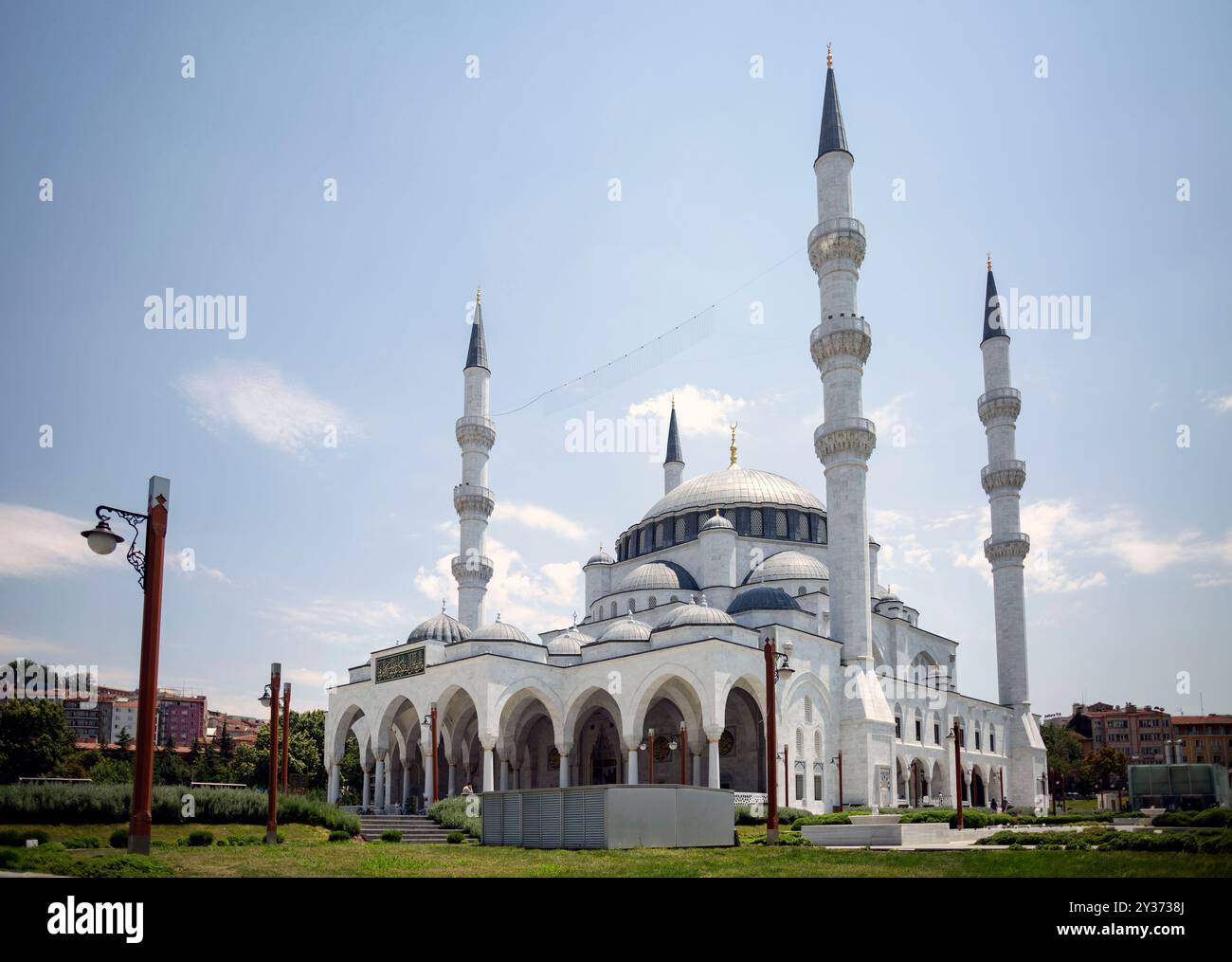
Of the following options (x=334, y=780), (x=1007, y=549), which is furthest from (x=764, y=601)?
(x=334, y=780)

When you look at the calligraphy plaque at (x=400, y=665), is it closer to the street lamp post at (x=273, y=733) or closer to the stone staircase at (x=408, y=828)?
the stone staircase at (x=408, y=828)

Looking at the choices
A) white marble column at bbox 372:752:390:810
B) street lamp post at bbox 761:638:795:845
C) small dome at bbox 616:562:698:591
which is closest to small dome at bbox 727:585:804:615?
small dome at bbox 616:562:698:591

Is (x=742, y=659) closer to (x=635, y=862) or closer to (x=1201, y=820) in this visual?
(x=1201, y=820)

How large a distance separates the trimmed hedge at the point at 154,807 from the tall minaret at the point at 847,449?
18.2m

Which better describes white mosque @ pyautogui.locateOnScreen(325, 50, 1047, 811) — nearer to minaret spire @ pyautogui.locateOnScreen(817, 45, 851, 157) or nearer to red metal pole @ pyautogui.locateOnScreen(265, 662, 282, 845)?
minaret spire @ pyautogui.locateOnScreen(817, 45, 851, 157)

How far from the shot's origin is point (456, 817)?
26172 millimetres

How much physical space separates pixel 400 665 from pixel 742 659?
45.7ft

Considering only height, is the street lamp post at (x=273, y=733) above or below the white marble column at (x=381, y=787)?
above

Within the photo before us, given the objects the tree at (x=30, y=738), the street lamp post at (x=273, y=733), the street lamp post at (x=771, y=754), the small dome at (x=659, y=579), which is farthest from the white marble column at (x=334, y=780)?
the street lamp post at (x=771, y=754)

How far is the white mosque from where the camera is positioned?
33.5 meters

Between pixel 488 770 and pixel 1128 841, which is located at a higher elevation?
pixel 1128 841

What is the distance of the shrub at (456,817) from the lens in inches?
974
